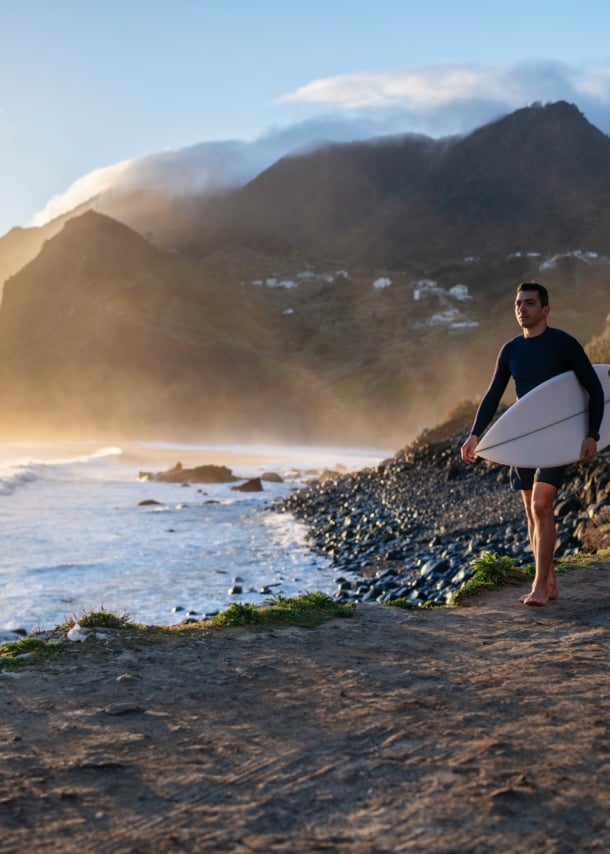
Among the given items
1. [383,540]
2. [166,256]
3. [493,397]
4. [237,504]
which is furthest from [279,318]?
[493,397]

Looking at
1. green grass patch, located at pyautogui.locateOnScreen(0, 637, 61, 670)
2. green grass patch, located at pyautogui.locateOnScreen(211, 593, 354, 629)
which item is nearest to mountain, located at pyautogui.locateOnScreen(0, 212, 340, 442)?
green grass patch, located at pyautogui.locateOnScreen(211, 593, 354, 629)

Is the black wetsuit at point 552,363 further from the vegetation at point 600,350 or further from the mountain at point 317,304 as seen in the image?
the mountain at point 317,304

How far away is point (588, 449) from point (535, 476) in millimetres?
510

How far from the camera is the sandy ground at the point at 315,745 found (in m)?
2.87

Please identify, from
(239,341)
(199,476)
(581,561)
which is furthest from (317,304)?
(581,561)

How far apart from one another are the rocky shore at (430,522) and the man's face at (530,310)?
2.88 metres

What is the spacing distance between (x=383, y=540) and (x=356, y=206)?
177392 mm

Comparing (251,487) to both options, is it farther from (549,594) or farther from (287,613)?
(549,594)

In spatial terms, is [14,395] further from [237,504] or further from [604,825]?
[604,825]

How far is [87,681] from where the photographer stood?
4.95 m

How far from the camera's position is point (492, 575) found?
8.18 metres

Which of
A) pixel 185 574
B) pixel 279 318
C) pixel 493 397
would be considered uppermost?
pixel 279 318

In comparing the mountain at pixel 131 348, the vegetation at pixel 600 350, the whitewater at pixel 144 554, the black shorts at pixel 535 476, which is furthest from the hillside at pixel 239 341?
the black shorts at pixel 535 476

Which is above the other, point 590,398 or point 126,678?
point 590,398
